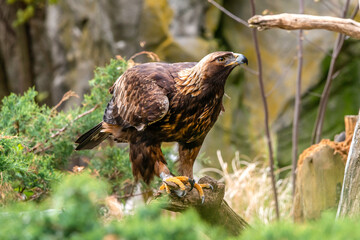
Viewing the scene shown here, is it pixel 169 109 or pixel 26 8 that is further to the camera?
pixel 26 8

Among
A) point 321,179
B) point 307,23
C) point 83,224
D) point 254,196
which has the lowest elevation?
point 254,196

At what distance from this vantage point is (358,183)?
275cm

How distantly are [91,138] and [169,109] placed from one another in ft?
2.99

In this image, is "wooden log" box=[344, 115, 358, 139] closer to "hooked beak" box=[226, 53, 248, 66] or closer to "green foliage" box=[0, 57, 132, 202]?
"hooked beak" box=[226, 53, 248, 66]


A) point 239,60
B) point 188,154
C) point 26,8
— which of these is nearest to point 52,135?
point 188,154

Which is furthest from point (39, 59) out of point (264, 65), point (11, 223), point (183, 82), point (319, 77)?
point (11, 223)

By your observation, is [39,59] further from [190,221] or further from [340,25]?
[190,221]

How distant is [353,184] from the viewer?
2.78 m

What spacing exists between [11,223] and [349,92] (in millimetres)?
5796

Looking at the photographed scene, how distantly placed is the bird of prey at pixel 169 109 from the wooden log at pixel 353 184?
2.71 feet

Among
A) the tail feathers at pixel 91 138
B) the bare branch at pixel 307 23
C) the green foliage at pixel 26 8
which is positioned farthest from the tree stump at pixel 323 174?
the green foliage at pixel 26 8

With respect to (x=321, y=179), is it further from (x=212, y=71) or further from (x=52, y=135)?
(x=52, y=135)

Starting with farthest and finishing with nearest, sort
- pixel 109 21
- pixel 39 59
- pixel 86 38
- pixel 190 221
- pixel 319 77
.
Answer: pixel 39 59, pixel 86 38, pixel 109 21, pixel 319 77, pixel 190 221

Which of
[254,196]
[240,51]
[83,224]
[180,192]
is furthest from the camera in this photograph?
[240,51]
